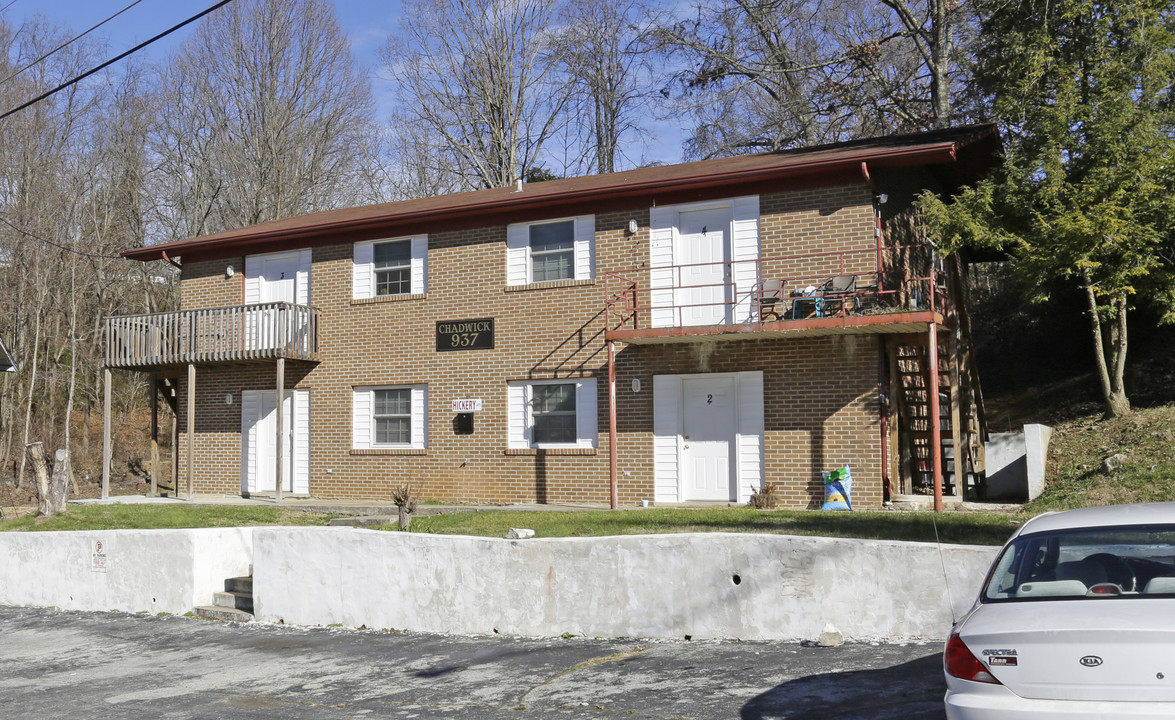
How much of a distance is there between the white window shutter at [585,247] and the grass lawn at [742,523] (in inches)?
195

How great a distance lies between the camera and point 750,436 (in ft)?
57.4

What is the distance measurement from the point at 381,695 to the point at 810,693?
132 inches

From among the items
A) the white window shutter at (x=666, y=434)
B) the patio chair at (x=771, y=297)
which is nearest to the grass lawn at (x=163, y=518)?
the white window shutter at (x=666, y=434)

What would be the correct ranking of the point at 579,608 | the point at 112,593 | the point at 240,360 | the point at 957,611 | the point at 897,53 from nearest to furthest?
the point at 957,611, the point at 579,608, the point at 112,593, the point at 240,360, the point at 897,53

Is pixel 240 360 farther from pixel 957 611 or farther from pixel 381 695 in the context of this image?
pixel 957 611

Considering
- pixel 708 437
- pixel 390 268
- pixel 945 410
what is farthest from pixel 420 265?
pixel 945 410

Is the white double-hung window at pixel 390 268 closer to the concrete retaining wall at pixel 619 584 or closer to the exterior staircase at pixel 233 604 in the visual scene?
the exterior staircase at pixel 233 604

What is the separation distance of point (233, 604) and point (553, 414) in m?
7.73

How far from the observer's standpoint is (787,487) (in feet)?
55.8

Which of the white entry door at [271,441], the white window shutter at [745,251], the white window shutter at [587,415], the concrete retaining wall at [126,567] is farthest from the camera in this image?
the white entry door at [271,441]

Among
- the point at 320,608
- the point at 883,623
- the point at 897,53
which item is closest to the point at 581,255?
the point at 320,608

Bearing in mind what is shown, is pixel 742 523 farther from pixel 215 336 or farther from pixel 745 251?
pixel 215 336

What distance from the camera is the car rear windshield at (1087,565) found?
515 centimetres

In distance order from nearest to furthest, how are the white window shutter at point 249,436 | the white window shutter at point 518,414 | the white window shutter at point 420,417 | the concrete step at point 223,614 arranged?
the concrete step at point 223,614 → the white window shutter at point 518,414 → the white window shutter at point 420,417 → the white window shutter at point 249,436
